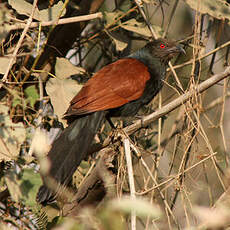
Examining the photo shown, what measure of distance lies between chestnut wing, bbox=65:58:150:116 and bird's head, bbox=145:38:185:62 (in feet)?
0.99

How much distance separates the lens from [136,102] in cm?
257

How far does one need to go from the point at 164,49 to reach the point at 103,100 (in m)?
0.82

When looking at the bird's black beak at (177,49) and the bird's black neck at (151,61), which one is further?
the bird's black neck at (151,61)

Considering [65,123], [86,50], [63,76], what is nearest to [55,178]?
[65,123]

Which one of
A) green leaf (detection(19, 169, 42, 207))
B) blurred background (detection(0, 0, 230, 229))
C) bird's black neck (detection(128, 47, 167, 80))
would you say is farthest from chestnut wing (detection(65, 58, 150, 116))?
green leaf (detection(19, 169, 42, 207))

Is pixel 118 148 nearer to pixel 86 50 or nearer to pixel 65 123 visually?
pixel 65 123

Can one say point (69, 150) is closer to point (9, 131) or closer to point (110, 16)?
point (9, 131)

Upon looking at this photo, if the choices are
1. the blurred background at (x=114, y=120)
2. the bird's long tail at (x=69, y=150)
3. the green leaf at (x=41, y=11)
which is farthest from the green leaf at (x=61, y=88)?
the green leaf at (x=41, y=11)

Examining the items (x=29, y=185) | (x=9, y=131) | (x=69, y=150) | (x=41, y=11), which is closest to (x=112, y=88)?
(x=69, y=150)

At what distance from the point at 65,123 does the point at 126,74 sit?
588mm

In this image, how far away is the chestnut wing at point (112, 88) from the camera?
2.22 meters

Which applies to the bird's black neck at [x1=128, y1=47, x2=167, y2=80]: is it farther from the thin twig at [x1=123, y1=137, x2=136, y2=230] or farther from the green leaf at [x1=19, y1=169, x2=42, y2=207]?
the green leaf at [x1=19, y1=169, x2=42, y2=207]

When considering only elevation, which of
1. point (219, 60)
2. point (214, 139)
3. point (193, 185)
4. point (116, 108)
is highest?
point (219, 60)

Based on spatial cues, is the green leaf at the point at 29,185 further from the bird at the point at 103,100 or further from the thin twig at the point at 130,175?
the bird at the point at 103,100
